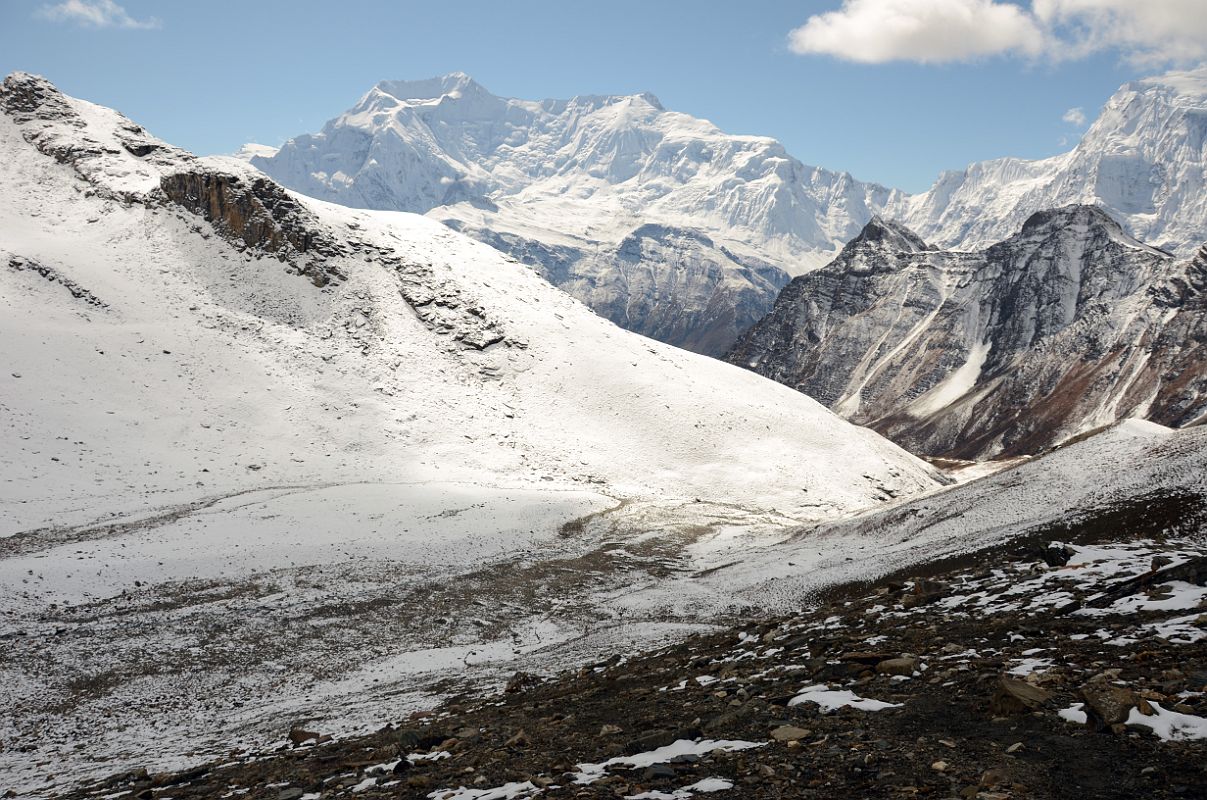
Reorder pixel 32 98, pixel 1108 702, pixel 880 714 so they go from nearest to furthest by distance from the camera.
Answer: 1. pixel 1108 702
2. pixel 880 714
3. pixel 32 98

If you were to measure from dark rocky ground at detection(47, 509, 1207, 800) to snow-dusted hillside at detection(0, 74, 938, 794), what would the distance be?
700 cm

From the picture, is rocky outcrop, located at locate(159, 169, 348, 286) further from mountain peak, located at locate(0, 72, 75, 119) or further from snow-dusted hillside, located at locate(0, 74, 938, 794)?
mountain peak, located at locate(0, 72, 75, 119)

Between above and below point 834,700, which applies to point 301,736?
below

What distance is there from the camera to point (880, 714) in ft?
40.6

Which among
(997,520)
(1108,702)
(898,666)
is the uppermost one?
(1108,702)

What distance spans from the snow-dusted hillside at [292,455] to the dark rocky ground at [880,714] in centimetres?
700

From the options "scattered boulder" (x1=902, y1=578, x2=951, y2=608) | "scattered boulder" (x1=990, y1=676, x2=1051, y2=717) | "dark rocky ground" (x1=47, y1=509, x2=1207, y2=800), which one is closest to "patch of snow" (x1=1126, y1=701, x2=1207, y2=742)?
"dark rocky ground" (x1=47, y1=509, x2=1207, y2=800)

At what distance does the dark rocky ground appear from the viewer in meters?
10.0

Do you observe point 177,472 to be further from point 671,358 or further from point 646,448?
point 671,358

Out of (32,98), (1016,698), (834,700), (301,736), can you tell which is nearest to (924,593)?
(834,700)

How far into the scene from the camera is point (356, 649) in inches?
1241

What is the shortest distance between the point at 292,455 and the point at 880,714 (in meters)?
61.8

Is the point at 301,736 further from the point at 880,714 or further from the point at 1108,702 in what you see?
the point at 1108,702

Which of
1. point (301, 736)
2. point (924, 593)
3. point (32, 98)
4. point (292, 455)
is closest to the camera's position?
point (301, 736)
